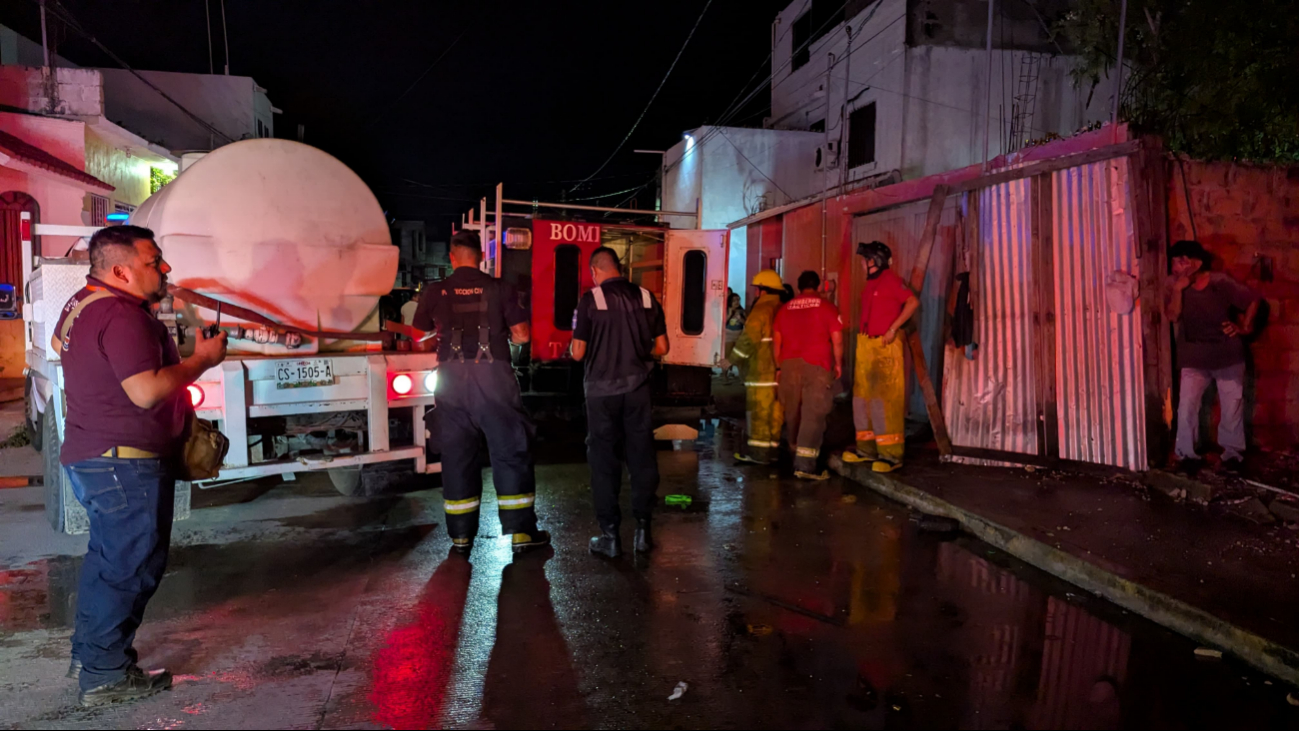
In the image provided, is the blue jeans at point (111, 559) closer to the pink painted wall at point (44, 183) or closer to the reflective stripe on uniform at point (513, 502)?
the reflective stripe on uniform at point (513, 502)

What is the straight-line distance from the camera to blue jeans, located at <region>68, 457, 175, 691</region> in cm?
308

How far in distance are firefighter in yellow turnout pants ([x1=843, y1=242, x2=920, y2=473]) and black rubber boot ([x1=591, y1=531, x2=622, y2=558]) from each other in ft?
9.13

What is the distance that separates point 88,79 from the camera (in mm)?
14688

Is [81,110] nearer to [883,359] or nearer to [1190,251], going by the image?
[883,359]

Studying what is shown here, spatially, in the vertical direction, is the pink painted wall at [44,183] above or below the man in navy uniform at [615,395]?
above

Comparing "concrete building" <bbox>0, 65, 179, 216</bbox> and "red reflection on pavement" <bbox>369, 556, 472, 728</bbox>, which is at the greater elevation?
"concrete building" <bbox>0, 65, 179, 216</bbox>

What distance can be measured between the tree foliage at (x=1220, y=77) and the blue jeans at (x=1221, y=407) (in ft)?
9.49

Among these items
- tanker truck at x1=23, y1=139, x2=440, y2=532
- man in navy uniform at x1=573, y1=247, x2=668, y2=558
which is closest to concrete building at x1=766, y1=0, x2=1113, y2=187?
man in navy uniform at x1=573, y1=247, x2=668, y2=558

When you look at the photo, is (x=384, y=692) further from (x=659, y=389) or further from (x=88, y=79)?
(x=88, y=79)

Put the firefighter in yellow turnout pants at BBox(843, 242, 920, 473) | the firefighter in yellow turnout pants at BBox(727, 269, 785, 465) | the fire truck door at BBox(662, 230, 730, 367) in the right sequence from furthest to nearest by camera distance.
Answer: the fire truck door at BBox(662, 230, 730, 367)
the firefighter in yellow turnout pants at BBox(727, 269, 785, 465)
the firefighter in yellow turnout pants at BBox(843, 242, 920, 473)

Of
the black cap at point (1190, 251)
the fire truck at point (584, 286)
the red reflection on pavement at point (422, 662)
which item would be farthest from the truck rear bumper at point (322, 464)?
the black cap at point (1190, 251)

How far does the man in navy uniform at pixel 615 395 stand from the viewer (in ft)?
16.4

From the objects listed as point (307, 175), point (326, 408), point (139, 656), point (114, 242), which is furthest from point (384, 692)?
point (307, 175)

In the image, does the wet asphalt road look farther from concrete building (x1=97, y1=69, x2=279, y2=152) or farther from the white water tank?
concrete building (x1=97, y1=69, x2=279, y2=152)
